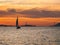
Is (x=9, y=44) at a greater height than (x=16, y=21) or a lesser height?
greater

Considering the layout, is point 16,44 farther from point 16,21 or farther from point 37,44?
point 16,21

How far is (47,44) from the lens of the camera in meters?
64.9

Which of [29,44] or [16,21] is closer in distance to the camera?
[29,44]

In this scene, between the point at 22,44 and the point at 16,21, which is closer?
the point at 22,44

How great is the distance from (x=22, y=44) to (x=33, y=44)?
2858 mm

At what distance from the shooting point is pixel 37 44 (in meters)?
65.8

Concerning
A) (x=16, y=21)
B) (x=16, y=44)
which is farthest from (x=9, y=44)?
(x=16, y=21)

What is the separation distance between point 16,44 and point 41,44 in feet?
21.6

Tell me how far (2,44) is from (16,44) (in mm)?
3752

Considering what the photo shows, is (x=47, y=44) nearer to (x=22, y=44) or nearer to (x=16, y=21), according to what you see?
(x=22, y=44)

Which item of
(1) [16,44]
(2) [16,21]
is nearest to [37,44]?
(1) [16,44]

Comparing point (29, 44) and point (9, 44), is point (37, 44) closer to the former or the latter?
point (29, 44)

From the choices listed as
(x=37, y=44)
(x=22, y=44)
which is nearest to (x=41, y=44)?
(x=37, y=44)

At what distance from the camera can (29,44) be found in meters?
64.6
